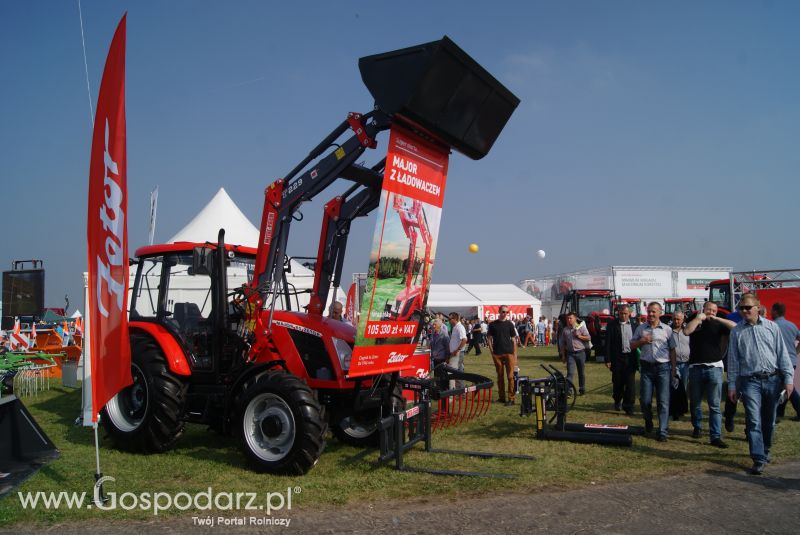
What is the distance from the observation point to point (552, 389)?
23.4 ft

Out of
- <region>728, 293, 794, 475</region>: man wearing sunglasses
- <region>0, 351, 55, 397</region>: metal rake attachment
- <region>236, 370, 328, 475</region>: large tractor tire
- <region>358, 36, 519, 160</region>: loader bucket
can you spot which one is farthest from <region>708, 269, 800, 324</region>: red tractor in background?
<region>0, 351, 55, 397</region>: metal rake attachment

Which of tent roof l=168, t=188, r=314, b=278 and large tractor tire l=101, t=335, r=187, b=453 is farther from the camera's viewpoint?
tent roof l=168, t=188, r=314, b=278

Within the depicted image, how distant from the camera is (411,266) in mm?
5539

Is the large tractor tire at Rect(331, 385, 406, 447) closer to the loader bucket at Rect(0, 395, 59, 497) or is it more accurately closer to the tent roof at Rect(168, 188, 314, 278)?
the loader bucket at Rect(0, 395, 59, 497)

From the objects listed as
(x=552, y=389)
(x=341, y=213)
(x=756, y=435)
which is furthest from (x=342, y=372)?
(x=756, y=435)

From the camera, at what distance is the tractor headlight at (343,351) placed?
19.1ft

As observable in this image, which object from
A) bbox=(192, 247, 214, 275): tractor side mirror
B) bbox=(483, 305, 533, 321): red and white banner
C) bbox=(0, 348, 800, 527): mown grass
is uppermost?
bbox=(192, 247, 214, 275): tractor side mirror

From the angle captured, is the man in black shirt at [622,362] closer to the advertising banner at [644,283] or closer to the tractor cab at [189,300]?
the tractor cab at [189,300]

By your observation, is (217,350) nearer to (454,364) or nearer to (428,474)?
(428,474)

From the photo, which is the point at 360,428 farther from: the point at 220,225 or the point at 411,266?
the point at 220,225

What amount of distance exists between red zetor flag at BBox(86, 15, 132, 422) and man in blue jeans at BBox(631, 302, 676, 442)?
581 cm

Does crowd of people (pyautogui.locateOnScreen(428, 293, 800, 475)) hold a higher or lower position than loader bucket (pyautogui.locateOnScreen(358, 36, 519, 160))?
lower

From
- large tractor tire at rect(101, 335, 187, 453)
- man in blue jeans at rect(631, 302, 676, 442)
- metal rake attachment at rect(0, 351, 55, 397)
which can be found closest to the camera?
large tractor tire at rect(101, 335, 187, 453)

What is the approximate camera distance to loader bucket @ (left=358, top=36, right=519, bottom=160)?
4.91 meters
